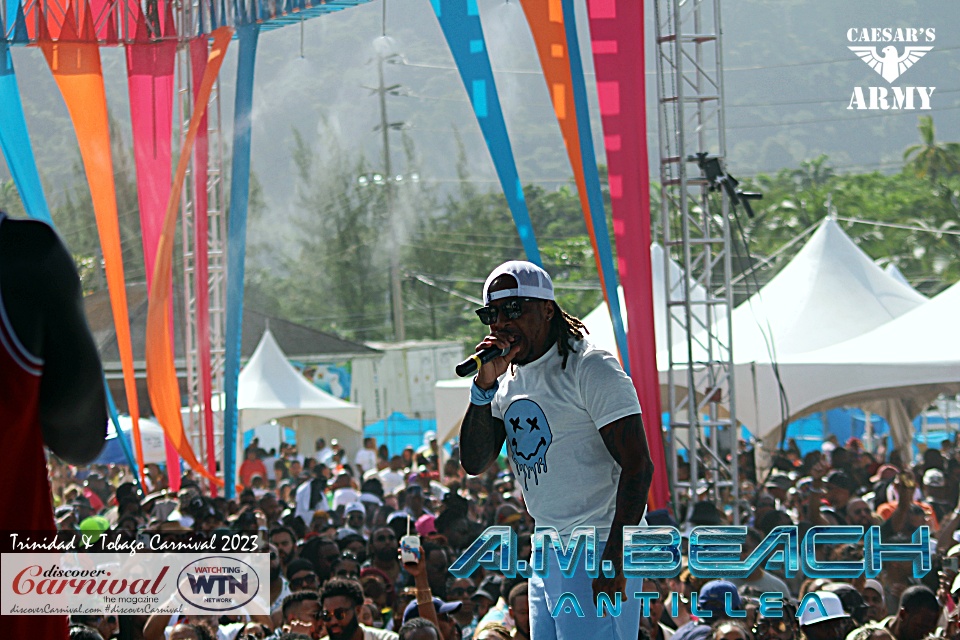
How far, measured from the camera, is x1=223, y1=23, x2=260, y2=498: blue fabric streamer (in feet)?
37.7

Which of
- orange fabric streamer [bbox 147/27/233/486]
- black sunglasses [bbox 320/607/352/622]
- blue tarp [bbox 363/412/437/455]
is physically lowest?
blue tarp [bbox 363/412/437/455]

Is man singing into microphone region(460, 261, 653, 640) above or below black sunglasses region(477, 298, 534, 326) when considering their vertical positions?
below

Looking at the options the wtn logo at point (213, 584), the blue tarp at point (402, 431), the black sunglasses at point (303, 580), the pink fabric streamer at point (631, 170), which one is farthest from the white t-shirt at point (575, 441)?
the blue tarp at point (402, 431)

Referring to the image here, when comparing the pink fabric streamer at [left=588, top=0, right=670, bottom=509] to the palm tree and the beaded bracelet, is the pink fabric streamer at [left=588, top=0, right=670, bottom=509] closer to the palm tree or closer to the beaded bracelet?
the beaded bracelet

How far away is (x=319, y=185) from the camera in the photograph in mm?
74438

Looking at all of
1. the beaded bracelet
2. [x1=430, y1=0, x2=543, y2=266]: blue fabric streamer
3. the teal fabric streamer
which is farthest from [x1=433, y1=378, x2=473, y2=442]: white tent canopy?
the beaded bracelet

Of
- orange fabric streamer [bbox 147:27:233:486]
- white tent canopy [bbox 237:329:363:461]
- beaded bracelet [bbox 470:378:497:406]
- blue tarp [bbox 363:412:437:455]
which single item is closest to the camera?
beaded bracelet [bbox 470:378:497:406]

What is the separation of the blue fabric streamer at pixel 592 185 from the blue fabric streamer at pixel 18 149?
4.96 metres

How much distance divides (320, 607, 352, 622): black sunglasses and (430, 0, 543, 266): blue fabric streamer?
3.94 m

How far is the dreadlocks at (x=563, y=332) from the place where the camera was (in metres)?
3.21

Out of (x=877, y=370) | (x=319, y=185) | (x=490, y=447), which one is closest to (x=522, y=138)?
(x=319, y=185)

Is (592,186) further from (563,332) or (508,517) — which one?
(563,332)

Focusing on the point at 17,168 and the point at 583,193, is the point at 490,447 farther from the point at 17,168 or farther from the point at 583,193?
the point at 17,168

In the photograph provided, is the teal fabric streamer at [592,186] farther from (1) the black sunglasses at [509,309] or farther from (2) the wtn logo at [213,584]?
(1) the black sunglasses at [509,309]
